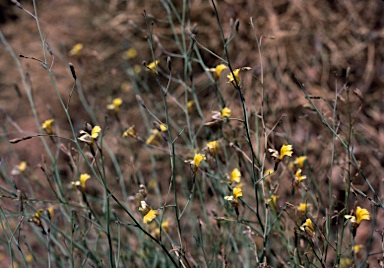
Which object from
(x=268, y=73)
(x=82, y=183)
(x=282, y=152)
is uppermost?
(x=282, y=152)

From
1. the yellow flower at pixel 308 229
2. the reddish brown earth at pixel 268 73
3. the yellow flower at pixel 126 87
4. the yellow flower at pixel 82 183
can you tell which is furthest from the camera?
the yellow flower at pixel 126 87

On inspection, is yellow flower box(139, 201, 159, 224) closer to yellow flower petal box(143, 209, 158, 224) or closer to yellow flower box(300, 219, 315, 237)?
yellow flower petal box(143, 209, 158, 224)

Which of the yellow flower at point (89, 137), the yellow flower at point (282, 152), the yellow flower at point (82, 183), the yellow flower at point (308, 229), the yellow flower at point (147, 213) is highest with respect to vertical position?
the yellow flower at point (89, 137)

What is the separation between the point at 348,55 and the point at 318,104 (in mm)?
502

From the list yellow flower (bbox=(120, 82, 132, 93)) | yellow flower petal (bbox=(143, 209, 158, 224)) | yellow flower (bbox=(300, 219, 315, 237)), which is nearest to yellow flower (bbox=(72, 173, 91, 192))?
yellow flower petal (bbox=(143, 209, 158, 224))

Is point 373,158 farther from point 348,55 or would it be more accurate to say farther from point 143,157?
point 143,157

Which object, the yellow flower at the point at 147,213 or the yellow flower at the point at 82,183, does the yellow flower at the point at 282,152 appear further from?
the yellow flower at the point at 82,183

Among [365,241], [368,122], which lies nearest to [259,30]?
[368,122]

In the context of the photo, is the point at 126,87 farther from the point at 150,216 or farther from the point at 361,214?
the point at 361,214

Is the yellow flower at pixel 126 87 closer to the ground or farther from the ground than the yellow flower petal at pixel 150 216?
closer to the ground

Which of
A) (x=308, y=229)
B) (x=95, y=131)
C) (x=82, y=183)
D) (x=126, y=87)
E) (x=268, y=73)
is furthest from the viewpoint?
(x=126, y=87)


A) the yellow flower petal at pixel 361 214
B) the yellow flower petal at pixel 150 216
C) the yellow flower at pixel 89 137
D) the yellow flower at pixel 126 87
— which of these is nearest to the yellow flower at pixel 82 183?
the yellow flower at pixel 89 137

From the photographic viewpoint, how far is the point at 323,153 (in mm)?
3152

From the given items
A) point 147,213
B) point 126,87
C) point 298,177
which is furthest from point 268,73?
point 147,213
